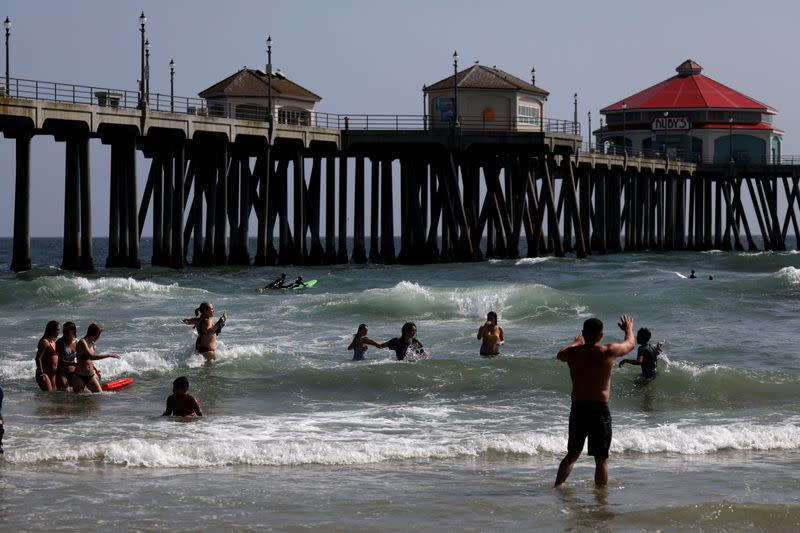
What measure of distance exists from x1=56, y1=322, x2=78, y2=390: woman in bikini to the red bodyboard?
0.48 m

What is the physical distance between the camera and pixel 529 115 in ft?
178

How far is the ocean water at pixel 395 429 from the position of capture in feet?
34.1

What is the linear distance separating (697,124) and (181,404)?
68691mm

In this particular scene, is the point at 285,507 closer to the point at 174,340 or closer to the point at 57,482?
the point at 57,482

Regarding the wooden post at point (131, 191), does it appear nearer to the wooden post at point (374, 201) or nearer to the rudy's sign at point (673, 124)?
the wooden post at point (374, 201)

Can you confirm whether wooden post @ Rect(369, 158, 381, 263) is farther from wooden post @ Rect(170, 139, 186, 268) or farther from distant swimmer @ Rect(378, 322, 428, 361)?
Result: distant swimmer @ Rect(378, 322, 428, 361)

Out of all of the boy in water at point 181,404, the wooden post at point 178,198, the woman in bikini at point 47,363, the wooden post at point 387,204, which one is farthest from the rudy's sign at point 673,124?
the boy in water at point 181,404

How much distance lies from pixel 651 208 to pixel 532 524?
6078cm

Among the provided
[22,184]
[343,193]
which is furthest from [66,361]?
[343,193]

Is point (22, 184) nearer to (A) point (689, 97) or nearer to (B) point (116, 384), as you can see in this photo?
(B) point (116, 384)

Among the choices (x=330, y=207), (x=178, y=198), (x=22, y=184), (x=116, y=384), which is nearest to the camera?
(x=116, y=384)

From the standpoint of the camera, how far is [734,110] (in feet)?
266

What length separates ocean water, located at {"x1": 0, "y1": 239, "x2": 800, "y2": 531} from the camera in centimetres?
1041

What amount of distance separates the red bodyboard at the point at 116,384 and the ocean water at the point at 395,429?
296mm
